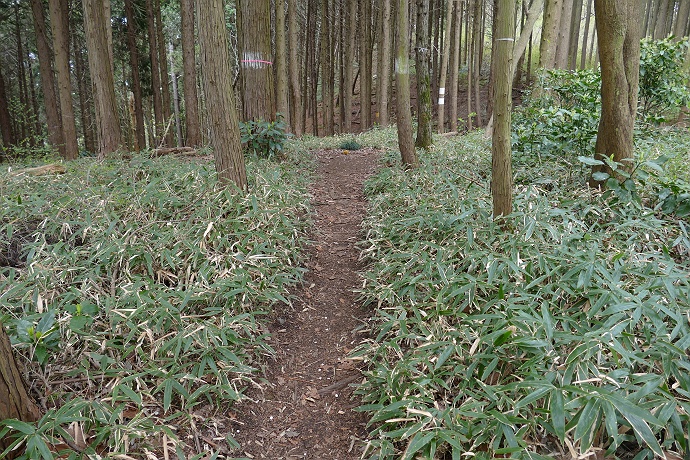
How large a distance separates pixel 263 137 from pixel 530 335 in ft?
16.1

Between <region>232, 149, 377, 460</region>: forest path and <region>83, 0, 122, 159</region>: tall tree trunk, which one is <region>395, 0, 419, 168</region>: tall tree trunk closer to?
<region>232, 149, 377, 460</region>: forest path

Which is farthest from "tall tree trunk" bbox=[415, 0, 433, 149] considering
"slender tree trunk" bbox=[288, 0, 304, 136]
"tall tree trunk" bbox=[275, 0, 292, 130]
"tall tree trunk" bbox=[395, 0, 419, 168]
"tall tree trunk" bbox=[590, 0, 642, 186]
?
"slender tree trunk" bbox=[288, 0, 304, 136]

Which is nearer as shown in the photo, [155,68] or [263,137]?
[263,137]

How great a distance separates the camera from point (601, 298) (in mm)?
2082

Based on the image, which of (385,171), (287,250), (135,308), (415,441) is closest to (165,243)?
(135,308)

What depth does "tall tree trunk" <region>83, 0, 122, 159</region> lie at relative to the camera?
535 centimetres

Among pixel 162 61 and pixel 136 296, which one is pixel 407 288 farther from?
pixel 162 61

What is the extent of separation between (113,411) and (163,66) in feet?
42.5

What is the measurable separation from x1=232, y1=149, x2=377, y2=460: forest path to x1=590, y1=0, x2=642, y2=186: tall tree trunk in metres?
2.44

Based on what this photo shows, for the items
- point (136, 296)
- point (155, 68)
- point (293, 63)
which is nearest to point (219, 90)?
point (136, 296)

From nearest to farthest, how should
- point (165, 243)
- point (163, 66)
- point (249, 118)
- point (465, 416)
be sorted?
point (465, 416)
point (165, 243)
point (249, 118)
point (163, 66)

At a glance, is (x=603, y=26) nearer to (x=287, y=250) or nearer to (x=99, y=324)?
(x=287, y=250)

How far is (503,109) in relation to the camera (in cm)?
278

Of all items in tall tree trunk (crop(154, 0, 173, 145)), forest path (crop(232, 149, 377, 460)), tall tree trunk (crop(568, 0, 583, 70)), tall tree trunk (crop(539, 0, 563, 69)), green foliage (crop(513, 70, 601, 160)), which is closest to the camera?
forest path (crop(232, 149, 377, 460))
